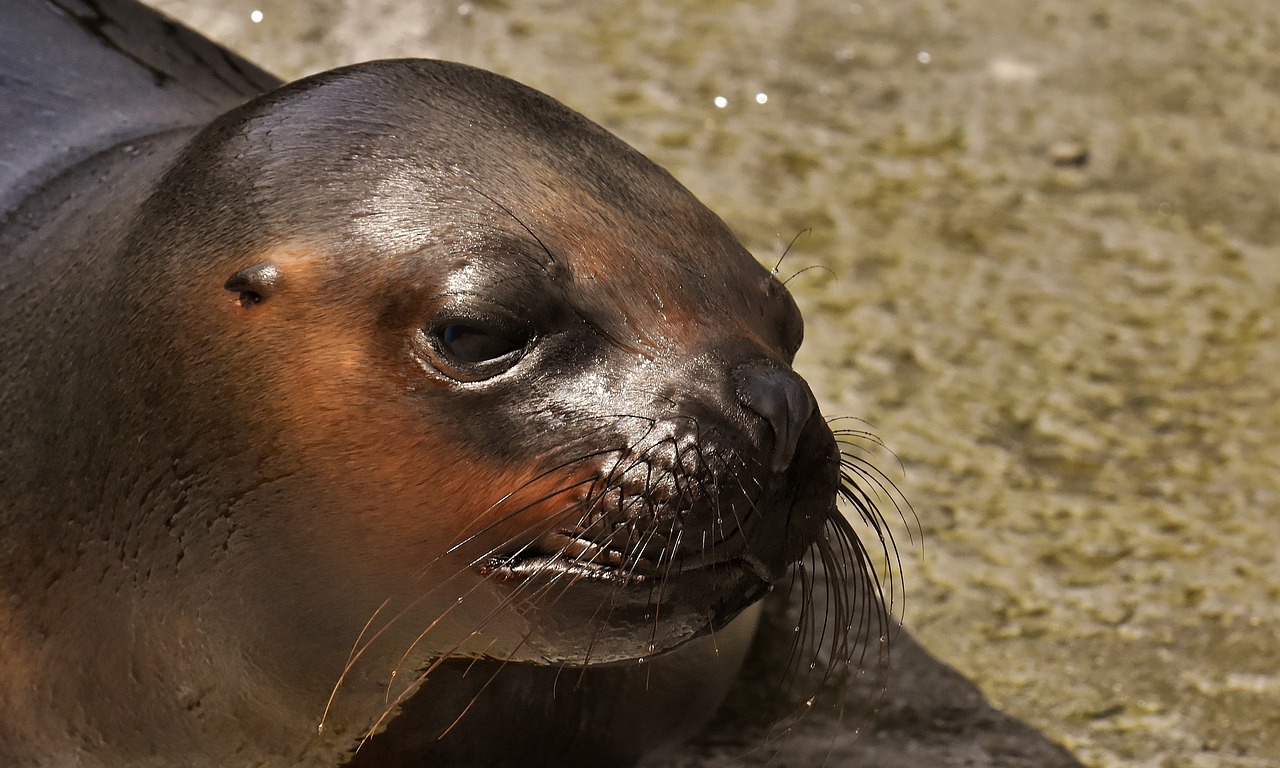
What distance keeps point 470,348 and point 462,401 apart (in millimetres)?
85

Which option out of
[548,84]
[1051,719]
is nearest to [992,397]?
[1051,719]

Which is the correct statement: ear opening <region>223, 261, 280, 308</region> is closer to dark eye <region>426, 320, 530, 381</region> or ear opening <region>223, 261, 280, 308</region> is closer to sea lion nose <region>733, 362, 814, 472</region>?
dark eye <region>426, 320, 530, 381</region>

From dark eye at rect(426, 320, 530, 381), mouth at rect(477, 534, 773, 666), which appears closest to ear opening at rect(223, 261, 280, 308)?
Answer: dark eye at rect(426, 320, 530, 381)

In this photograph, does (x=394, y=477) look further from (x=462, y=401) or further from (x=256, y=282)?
(x=256, y=282)

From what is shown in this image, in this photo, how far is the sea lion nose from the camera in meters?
2.54

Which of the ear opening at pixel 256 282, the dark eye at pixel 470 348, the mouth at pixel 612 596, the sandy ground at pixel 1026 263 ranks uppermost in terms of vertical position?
the sandy ground at pixel 1026 263

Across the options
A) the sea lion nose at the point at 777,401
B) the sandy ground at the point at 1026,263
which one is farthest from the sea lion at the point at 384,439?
the sandy ground at the point at 1026,263

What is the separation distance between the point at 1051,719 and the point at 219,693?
190 cm

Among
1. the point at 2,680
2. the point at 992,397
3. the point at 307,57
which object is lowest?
the point at 2,680

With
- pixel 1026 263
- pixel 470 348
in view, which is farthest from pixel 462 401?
pixel 1026 263

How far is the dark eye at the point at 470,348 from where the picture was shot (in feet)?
8.37

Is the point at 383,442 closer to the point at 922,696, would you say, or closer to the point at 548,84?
the point at 922,696

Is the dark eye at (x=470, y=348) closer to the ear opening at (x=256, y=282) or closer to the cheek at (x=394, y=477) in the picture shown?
the cheek at (x=394, y=477)

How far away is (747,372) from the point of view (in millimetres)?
2570
